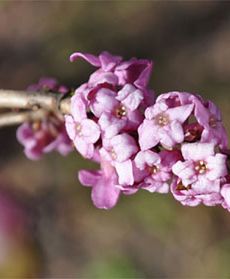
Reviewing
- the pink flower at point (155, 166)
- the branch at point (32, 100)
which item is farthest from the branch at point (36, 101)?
the pink flower at point (155, 166)

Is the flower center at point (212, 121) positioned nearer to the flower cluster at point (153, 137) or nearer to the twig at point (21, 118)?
the flower cluster at point (153, 137)

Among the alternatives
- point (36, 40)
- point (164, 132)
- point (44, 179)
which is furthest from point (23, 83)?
point (164, 132)

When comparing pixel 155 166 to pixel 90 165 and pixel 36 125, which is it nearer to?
pixel 36 125

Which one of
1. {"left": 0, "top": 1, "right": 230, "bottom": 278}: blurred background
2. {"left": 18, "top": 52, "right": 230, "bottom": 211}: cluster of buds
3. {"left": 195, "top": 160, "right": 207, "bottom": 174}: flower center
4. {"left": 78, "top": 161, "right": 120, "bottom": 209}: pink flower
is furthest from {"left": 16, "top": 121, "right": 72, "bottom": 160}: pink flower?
{"left": 0, "top": 1, "right": 230, "bottom": 278}: blurred background

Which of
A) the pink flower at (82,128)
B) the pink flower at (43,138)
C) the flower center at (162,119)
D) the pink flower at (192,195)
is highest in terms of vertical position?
the pink flower at (43,138)

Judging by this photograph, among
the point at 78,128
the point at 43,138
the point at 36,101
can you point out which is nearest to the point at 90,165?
the point at 43,138
